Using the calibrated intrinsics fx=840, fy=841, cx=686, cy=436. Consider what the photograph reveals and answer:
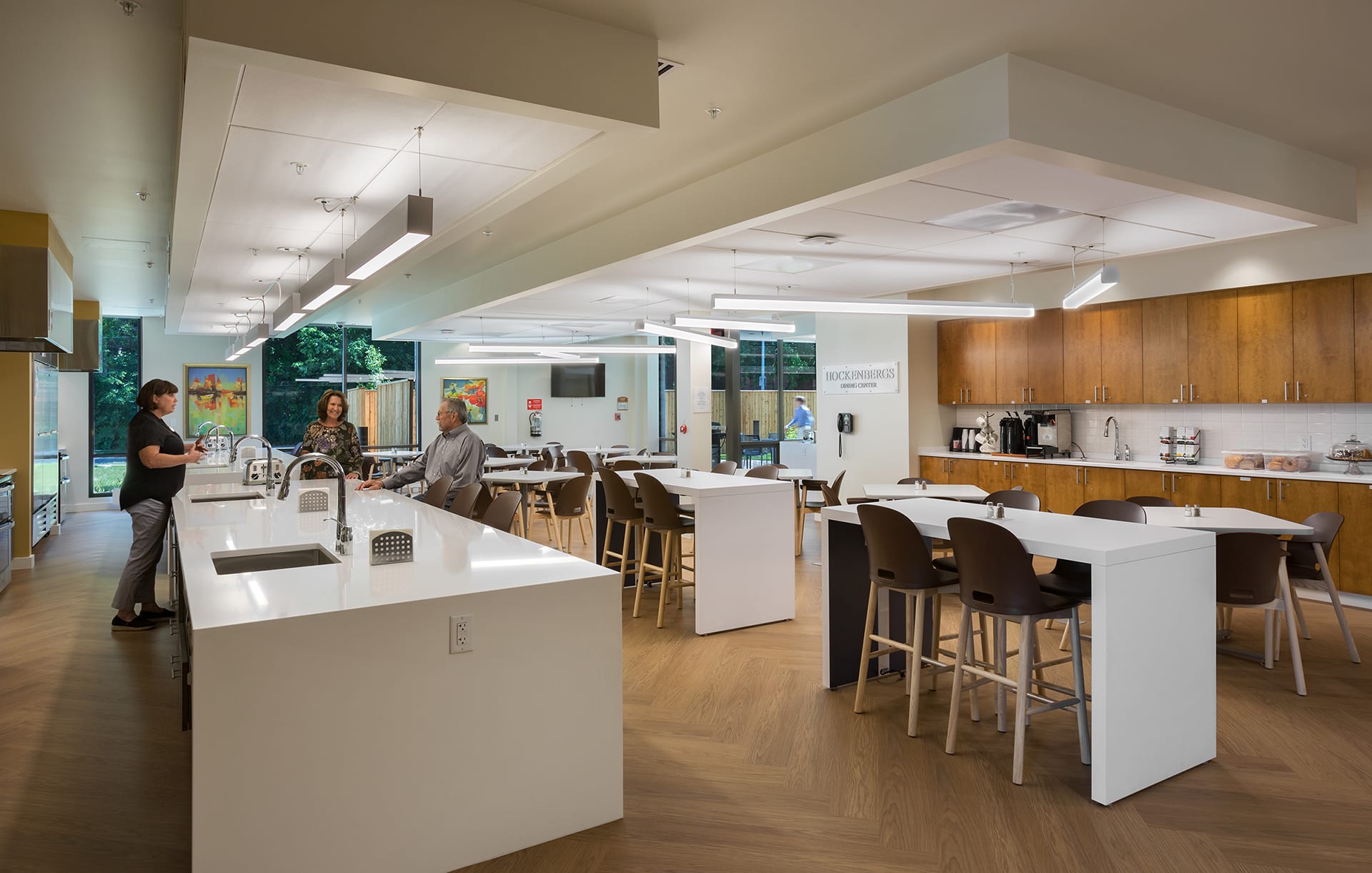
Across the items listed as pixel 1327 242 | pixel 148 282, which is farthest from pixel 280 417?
pixel 1327 242

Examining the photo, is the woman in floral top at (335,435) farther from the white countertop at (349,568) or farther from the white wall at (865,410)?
the white wall at (865,410)

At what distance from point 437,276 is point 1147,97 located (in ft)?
23.8

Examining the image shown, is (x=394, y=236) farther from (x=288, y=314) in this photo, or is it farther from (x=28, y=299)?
(x=288, y=314)

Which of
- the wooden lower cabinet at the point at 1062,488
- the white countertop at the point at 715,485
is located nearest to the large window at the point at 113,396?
the white countertop at the point at 715,485

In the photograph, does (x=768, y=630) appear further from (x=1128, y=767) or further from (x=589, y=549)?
(x=589, y=549)

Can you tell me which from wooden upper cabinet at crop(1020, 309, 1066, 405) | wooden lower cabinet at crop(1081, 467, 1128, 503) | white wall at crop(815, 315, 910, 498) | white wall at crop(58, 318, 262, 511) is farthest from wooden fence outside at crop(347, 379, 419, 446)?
wooden lower cabinet at crop(1081, 467, 1128, 503)

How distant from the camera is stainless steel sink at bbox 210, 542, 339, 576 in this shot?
3160mm

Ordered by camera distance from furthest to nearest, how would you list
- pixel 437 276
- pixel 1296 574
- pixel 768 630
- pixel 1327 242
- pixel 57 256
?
pixel 437 276, pixel 57 256, pixel 1327 242, pixel 768 630, pixel 1296 574

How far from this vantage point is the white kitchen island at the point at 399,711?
2.16 meters

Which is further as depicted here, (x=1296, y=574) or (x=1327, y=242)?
(x=1327, y=242)

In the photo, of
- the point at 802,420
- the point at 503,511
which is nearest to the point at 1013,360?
the point at 802,420

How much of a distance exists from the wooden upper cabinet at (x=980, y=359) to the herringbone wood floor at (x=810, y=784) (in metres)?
4.34

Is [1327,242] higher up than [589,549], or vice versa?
[1327,242]

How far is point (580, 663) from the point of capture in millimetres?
2703
